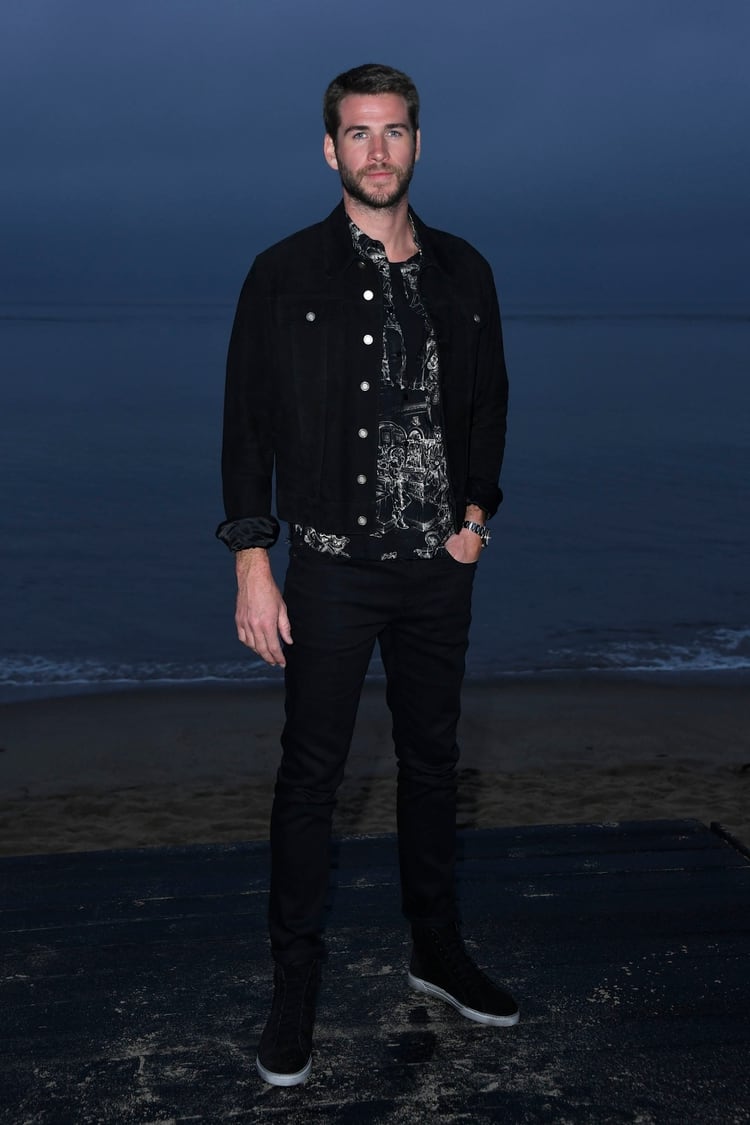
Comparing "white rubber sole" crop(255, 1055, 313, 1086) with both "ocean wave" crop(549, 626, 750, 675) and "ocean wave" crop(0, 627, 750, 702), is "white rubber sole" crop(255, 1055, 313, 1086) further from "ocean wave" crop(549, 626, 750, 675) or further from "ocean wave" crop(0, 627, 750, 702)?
"ocean wave" crop(549, 626, 750, 675)

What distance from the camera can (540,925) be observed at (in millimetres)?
3699

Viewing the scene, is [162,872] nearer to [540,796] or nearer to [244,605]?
[244,605]

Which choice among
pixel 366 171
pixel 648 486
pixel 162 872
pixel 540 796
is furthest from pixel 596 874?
pixel 648 486

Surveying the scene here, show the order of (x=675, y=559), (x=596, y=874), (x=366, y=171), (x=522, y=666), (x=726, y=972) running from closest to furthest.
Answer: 1. (x=366, y=171)
2. (x=726, y=972)
3. (x=596, y=874)
4. (x=522, y=666)
5. (x=675, y=559)

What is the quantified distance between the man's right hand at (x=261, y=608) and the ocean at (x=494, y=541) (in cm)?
671

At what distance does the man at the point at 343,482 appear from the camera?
118 inches

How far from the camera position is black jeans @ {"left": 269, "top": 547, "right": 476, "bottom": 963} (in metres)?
3.00

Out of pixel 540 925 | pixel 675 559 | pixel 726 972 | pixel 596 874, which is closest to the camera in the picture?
pixel 726 972

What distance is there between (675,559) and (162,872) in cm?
→ 1159

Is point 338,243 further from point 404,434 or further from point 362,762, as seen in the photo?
point 362,762

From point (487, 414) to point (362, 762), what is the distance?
4605 mm

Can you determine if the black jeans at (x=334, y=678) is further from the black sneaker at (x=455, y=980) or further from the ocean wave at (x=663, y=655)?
the ocean wave at (x=663, y=655)

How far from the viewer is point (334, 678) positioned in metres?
3.01

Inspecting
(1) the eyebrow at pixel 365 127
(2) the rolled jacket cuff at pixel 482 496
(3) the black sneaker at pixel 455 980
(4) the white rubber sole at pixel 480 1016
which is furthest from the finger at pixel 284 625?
(1) the eyebrow at pixel 365 127
